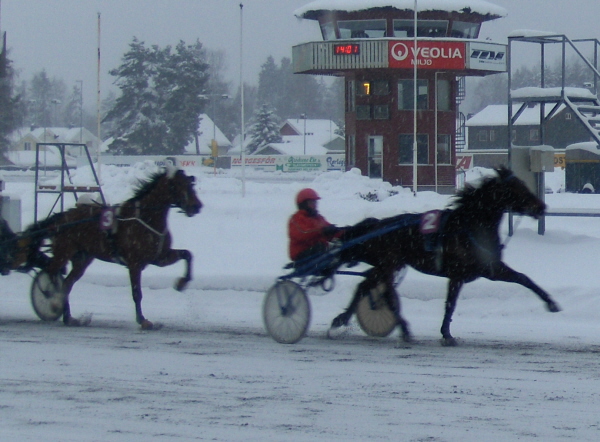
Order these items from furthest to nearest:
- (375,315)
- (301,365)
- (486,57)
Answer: (486,57) → (375,315) → (301,365)

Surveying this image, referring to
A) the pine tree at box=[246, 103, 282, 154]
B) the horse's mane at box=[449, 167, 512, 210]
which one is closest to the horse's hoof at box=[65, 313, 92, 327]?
the horse's mane at box=[449, 167, 512, 210]

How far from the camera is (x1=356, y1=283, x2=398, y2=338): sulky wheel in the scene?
9992 mm

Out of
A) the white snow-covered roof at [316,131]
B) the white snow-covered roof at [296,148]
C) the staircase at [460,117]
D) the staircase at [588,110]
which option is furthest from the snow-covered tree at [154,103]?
the staircase at [588,110]

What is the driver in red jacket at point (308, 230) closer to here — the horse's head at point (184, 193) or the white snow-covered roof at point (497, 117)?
the horse's head at point (184, 193)

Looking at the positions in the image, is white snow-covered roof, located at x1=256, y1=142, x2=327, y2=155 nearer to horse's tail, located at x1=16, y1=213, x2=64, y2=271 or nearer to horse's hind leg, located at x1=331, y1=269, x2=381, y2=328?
horse's tail, located at x1=16, y1=213, x2=64, y2=271

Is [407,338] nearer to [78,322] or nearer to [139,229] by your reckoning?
[139,229]

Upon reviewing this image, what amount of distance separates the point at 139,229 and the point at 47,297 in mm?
1712

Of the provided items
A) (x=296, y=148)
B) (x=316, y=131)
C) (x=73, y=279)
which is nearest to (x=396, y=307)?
(x=73, y=279)

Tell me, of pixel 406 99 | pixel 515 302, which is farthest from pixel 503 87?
pixel 515 302

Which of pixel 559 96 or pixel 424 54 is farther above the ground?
pixel 424 54

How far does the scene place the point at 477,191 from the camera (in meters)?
9.37

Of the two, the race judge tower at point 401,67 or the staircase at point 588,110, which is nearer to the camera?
the staircase at point 588,110

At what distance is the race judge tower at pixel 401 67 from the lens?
1658 inches

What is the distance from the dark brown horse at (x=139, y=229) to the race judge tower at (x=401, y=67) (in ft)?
105
